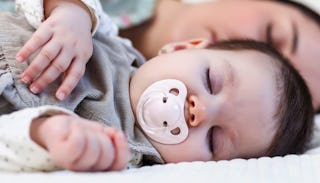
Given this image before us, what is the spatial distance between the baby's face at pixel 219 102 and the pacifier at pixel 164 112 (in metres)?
0.01

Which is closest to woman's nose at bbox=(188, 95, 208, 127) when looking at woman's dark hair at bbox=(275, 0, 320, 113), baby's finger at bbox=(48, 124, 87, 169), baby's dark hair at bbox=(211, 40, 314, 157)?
baby's dark hair at bbox=(211, 40, 314, 157)

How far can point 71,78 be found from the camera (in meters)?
0.77

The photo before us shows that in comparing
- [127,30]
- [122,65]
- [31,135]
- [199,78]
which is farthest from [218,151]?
[127,30]

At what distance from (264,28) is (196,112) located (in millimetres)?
526

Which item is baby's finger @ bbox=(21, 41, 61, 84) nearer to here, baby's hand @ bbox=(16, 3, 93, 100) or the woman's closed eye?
baby's hand @ bbox=(16, 3, 93, 100)

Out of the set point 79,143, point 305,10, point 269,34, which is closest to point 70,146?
point 79,143

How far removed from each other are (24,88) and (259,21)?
2.28 ft

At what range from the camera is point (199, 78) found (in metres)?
0.83

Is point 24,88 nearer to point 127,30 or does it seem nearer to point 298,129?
point 298,129

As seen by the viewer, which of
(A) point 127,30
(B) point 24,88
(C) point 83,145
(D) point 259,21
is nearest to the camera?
(C) point 83,145

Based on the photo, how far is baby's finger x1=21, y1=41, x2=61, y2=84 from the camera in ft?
2.43

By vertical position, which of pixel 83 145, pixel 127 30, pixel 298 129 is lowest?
pixel 127 30

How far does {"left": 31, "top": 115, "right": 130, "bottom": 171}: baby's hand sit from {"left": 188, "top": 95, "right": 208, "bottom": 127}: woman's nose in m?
0.19

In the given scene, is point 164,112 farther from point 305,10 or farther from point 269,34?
point 305,10
